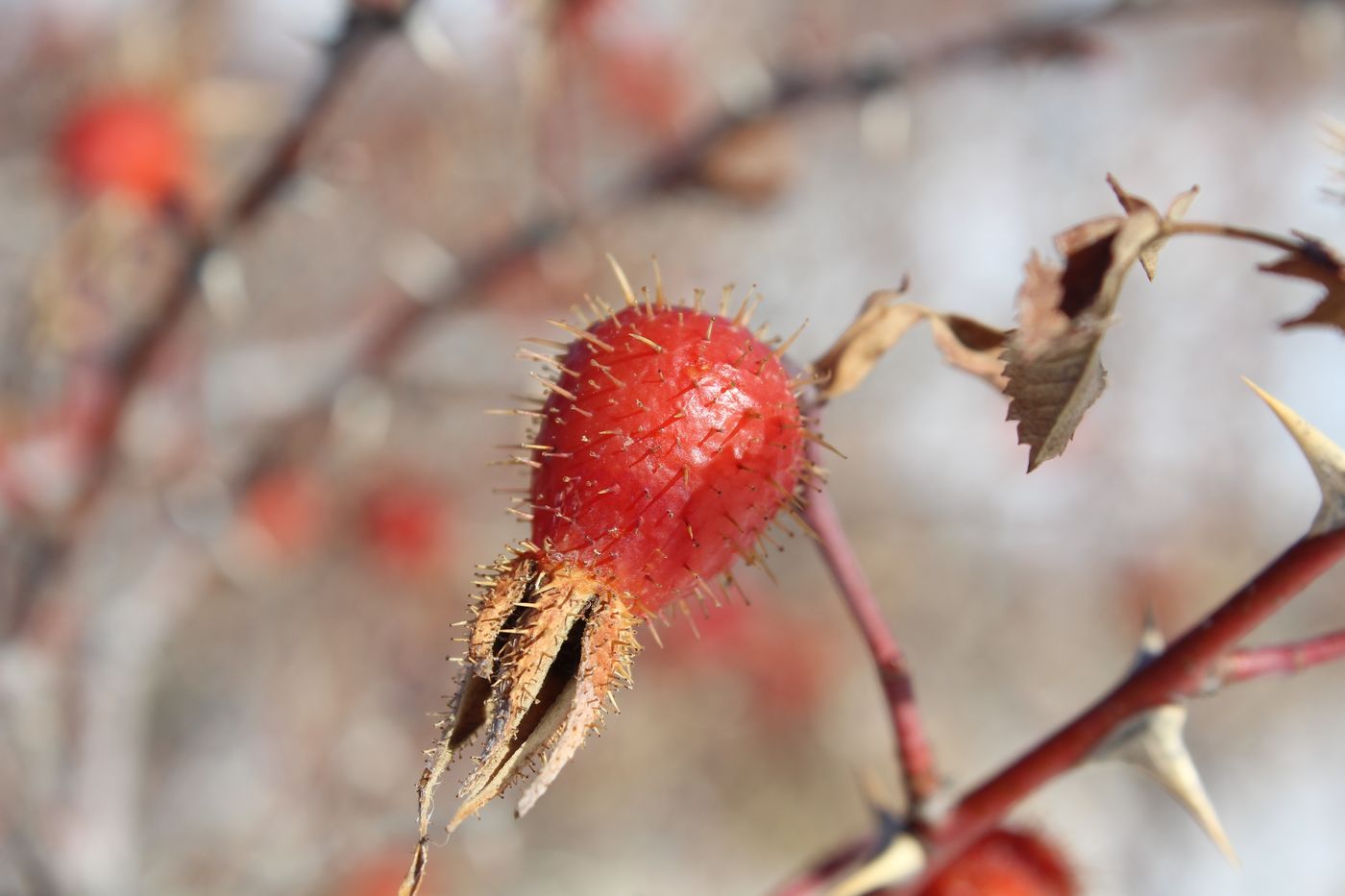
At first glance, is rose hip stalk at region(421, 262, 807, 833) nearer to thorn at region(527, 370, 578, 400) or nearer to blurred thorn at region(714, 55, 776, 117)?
thorn at region(527, 370, 578, 400)

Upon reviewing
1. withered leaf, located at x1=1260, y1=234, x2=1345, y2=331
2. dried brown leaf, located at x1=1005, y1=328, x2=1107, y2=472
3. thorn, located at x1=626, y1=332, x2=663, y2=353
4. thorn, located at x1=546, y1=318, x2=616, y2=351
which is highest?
thorn, located at x1=546, y1=318, x2=616, y2=351

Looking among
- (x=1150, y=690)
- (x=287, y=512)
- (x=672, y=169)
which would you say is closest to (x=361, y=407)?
(x=672, y=169)

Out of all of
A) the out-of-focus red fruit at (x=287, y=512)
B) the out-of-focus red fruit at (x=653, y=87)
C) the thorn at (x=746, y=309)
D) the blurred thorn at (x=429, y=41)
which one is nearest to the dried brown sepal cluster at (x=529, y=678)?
the thorn at (x=746, y=309)

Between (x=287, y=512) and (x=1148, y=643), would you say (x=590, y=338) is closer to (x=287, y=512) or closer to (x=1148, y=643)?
(x=1148, y=643)

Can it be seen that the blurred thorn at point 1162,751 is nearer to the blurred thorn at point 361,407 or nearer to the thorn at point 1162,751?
the thorn at point 1162,751

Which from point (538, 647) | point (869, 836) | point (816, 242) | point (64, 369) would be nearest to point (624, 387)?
point (538, 647)

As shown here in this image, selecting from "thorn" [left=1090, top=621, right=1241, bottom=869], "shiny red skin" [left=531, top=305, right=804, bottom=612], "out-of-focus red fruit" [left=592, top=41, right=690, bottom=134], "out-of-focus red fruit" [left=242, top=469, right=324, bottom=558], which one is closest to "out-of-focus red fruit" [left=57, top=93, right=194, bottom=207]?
"out-of-focus red fruit" [left=242, top=469, right=324, bottom=558]

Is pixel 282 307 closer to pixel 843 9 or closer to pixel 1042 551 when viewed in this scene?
pixel 1042 551

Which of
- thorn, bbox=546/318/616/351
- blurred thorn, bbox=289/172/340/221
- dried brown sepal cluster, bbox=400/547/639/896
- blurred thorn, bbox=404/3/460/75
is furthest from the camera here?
blurred thorn, bbox=289/172/340/221
